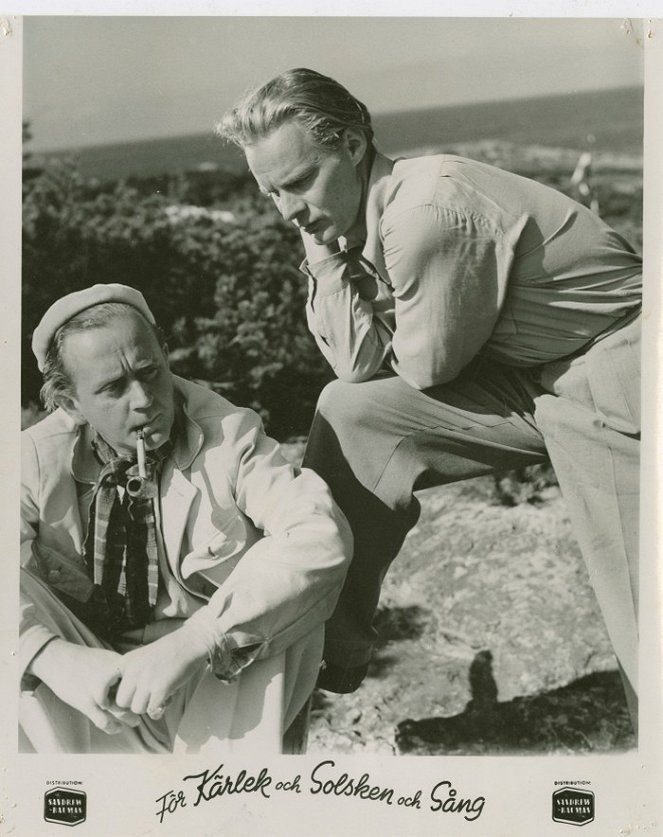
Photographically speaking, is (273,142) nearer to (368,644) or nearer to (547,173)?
(547,173)

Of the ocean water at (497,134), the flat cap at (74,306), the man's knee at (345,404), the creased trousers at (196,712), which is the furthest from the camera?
the ocean water at (497,134)

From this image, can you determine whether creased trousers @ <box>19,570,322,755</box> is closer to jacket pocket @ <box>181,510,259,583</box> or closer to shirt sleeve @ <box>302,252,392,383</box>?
jacket pocket @ <box>181,510,259,583</box>

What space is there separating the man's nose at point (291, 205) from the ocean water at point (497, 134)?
0.29 metres

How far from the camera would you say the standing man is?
13.1 feet

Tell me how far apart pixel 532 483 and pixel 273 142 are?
1.55m

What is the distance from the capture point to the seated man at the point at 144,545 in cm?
399

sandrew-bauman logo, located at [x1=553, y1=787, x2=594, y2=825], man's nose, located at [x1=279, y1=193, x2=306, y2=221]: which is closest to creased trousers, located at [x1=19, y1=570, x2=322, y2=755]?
sandrew-bauman logo, located at [x1=553, y1=787, x2=594, y2=825]

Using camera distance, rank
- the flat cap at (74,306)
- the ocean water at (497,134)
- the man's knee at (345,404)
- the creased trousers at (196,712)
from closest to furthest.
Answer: the creased trousers at (196,712), the flat cap at (74,306), the man's knee at (345,404), the ocean water at (497,134)

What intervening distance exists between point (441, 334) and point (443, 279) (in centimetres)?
19

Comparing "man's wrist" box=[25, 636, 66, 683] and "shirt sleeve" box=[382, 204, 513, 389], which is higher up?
"shirt sleeve" box=[382, 204, 513, 389]

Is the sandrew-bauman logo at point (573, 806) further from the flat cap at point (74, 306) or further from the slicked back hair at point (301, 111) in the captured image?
the slicked back hair at point (301, 111)

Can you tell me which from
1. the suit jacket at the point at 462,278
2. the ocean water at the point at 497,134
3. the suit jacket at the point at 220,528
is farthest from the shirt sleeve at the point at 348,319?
the ocean water at the point at 497,134

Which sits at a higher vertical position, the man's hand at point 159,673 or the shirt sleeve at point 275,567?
the shirt sleeve at point 275,567

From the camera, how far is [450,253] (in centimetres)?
392
